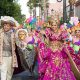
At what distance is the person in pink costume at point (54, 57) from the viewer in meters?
8.12

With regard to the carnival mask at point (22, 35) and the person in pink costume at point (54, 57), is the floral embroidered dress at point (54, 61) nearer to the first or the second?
the person in pink costume at point (54, 57)

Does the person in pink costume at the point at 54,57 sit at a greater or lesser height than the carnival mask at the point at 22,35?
lesser

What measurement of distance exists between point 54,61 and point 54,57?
0.26 feet

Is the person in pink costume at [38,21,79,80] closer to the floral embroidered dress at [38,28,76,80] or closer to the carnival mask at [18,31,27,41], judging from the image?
the floral embroidered dress at [38,28,76,80]

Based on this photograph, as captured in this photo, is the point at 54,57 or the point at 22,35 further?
the point at 22,35

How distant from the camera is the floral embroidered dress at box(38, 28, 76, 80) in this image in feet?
26.6

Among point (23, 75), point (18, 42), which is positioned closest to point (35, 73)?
point (23, 75)

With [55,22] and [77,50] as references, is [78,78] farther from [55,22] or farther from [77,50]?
[77,50]

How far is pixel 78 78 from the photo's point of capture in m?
8.11

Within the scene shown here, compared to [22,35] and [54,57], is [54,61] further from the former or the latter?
[22,35]

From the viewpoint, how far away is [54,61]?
8.20m

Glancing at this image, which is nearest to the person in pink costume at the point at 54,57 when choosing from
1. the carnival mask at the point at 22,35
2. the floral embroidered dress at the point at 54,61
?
the floral embroidered dress at the point at 54,61

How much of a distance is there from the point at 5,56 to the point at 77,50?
223cm

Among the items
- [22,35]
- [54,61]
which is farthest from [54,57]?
[22,35]
